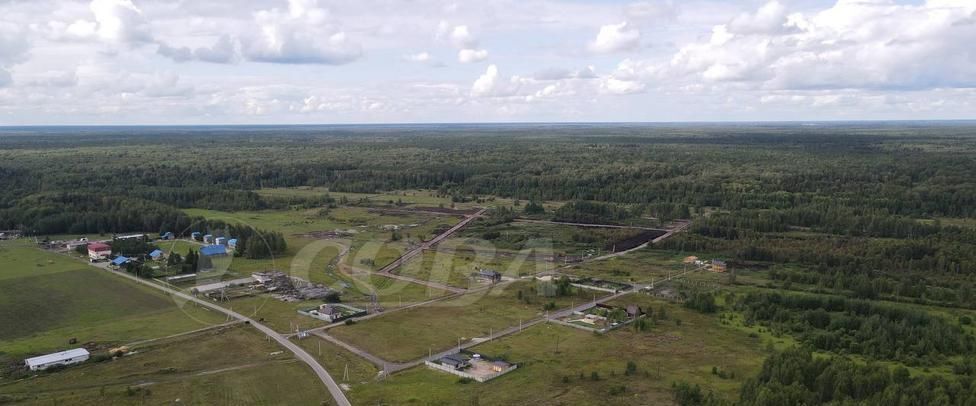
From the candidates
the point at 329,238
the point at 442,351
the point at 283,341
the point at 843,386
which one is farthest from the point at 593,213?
the point at 843,386

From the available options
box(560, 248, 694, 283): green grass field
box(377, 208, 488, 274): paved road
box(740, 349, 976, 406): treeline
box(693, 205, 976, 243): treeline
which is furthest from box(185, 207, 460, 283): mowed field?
box(740, 349, 976, 406): treeline

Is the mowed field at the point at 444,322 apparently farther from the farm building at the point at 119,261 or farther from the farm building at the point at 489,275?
the farm building at the point at 119,261

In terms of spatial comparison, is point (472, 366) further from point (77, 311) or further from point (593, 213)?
point (593, 213)

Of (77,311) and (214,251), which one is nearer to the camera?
(77,311)

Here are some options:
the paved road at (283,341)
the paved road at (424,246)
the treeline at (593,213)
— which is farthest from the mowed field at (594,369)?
the treeline at (593,213)

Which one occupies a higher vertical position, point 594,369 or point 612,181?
point 612,181

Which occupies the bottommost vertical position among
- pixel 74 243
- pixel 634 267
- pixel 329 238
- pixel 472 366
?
pixel 634 267

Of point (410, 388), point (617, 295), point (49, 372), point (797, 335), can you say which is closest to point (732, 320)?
point (797, 335)
